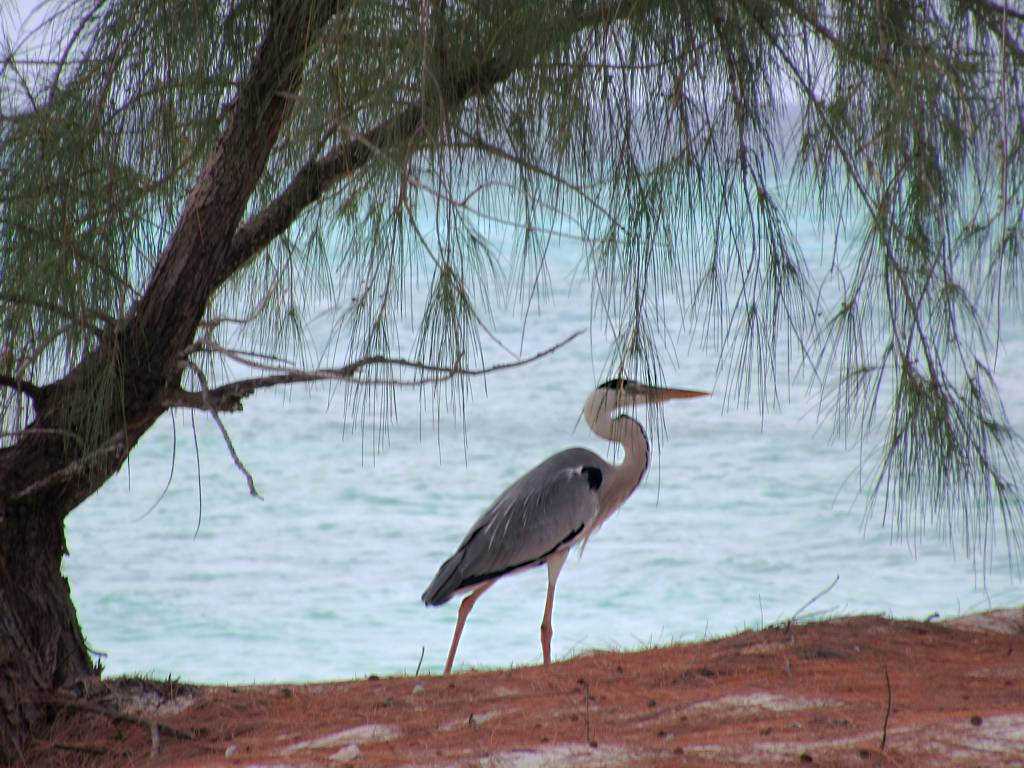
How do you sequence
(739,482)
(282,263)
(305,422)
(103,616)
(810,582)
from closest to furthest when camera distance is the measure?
1. (282,263)
2. (103,616)
3. (810,582)
4. (739,482)
5. (305,422)

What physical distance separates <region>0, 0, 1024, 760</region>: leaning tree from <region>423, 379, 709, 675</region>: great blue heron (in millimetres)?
927

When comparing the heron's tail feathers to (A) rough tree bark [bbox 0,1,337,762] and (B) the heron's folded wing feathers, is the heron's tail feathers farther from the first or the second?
(A) rough tree bark [bbox 0,1,337,762]

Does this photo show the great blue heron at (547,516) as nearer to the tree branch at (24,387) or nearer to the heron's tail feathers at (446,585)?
the heron's tail feathers at (446,585)

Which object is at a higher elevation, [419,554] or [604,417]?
[604,417]

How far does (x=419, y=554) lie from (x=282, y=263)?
3926mm

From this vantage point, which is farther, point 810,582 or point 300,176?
point 810,582

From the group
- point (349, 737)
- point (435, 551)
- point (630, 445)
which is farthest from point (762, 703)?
point (435, 551)

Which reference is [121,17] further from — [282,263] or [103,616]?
[103,616]

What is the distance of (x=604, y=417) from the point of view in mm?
2748

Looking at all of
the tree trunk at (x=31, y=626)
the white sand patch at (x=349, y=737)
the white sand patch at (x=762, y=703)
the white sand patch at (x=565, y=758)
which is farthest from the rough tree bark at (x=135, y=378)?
the white sand patch at (x=762, y=703)

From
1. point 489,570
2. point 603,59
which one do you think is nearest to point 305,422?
point 489,570

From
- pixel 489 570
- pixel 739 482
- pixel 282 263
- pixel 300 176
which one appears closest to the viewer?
pixel 300 176

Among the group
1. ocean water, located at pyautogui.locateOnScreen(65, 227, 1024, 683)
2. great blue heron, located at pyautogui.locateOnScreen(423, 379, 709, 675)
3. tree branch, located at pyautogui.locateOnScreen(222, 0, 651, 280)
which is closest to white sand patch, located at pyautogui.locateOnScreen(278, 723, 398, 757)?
tree branch, located at pyautogui.locateOnScreen(222, 0, 651, 280)

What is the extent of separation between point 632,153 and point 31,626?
107 centimetres
